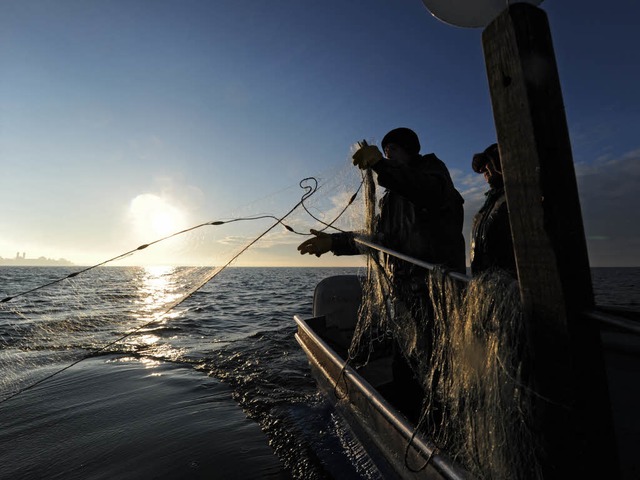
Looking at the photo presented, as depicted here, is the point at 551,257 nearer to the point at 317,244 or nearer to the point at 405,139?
the point at 405,139

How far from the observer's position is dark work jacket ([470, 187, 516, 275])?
293 centimetres

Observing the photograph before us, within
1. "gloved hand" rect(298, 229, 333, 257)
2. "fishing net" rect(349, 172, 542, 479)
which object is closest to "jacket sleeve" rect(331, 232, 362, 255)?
"gloved hand" rect(298, 229, 333, 257)

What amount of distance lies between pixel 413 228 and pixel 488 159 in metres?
1.16

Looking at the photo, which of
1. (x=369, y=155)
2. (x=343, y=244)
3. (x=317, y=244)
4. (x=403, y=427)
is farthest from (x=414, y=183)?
(x=403, y=427)

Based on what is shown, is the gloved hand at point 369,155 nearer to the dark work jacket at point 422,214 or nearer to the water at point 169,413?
the dark work jacket at point 422,214

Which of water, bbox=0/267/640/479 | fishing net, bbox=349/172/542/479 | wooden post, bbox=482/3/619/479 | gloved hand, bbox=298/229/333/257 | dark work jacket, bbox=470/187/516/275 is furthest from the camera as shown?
gloved hand, bbox=298/229/333/257

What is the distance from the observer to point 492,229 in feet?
9.77

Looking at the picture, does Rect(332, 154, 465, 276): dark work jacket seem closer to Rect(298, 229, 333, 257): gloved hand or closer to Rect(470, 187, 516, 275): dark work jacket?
Rect(470, 187, 516, 275): dark work jacket

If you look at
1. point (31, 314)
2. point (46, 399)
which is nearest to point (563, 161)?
point (46, 399)

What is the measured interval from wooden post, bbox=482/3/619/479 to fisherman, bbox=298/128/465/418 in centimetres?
117

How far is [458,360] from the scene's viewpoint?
211 centimetres

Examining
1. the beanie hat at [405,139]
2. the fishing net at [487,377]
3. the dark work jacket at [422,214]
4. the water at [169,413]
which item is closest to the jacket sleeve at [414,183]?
the dark work jacket at [422,214]

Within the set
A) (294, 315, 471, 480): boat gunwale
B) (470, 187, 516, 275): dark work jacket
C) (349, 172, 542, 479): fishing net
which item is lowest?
(294, 315, 471, 480): boat gunwale

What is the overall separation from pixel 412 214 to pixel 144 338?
12015 mm
